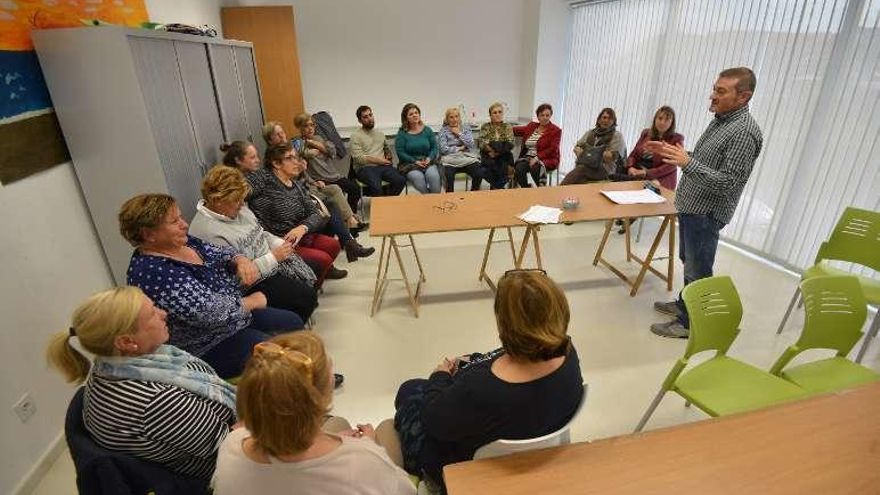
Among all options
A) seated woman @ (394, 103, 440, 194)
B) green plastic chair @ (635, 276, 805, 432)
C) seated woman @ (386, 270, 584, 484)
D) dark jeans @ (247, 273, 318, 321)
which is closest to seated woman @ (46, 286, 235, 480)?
seated woman @ (386, 270, 584, 484)

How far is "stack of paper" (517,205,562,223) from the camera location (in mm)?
2949

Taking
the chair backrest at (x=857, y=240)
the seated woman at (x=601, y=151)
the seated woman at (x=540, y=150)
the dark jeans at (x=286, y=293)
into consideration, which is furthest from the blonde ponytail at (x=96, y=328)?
the seated woman at (x=540, y=150)

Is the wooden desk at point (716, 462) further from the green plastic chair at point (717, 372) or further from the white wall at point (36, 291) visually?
the white wall at point (36, 291)

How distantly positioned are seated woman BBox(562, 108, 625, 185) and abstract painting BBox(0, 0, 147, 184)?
4253mm

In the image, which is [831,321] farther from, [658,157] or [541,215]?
[658,157]

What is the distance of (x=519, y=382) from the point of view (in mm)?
1176

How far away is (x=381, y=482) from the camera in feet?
3.49

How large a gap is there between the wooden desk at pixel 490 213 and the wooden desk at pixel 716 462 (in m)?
1.77

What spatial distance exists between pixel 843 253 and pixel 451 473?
9.46 feet

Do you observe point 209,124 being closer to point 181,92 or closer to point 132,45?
point 181,92

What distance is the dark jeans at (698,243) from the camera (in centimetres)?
271

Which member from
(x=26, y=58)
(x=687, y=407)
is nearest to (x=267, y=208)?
(x=26, y=58)

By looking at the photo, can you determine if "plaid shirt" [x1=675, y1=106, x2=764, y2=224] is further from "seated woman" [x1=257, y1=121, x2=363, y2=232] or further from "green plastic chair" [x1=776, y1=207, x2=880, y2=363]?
"seated woman" [x1=257, y1=121, x2=363, y2=232]

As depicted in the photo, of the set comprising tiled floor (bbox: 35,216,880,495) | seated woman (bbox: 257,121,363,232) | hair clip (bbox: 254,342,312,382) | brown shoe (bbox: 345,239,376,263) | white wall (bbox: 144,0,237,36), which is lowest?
tiled floor (bbox: 35,216,880,495)
